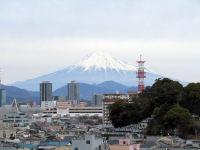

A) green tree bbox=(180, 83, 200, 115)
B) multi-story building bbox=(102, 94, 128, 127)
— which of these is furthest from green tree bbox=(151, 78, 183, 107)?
multi-story building bbox=(102, 94, 128, 127)

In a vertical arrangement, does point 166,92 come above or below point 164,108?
above

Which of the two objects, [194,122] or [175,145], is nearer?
[175,145]

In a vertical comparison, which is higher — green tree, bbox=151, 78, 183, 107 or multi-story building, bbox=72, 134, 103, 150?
green tree, bbox=151, 78, 183, 107

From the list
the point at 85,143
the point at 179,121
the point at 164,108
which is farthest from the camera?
the point at 164,108

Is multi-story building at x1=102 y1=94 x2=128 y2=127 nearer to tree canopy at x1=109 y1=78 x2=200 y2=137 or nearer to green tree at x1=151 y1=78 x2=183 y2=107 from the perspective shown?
tree canopy at x1=109 y1=78 x2=200 y2=137

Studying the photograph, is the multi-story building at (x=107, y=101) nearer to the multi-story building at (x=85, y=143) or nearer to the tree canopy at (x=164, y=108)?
the tree canopy at (x=164, y=108)

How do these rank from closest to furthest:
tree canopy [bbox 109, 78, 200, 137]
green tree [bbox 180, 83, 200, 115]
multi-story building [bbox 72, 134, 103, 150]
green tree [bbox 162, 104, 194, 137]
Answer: multi-story building [bbox 72, 134, 103, 150]
green tree [bbox 162, 104, 194, 137]
tree canopy [bbox 109, 78, 200, 137]
green tree [bbox 180, 83, 200, 115]

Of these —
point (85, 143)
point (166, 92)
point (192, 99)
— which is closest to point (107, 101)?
point (166, 92)

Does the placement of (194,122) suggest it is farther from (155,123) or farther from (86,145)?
(86,145)

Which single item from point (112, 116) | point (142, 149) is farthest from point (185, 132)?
point (142, 149)

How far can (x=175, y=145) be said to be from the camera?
36469 mm

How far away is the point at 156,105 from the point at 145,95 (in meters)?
3.37

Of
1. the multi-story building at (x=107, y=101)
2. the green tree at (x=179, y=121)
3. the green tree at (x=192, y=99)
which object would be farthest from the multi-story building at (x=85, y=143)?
the multi-story building at (x=107, y=101)

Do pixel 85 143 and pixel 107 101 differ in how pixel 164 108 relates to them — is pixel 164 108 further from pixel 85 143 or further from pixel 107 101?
pixel 107 101
